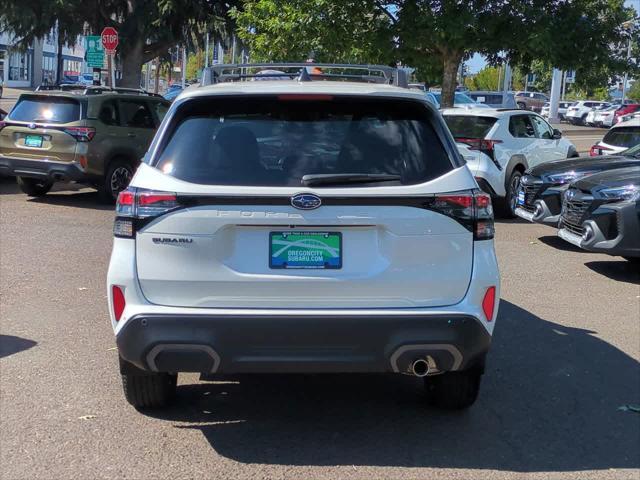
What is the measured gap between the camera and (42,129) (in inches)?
510

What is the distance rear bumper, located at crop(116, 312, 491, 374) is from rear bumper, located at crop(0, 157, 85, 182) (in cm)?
932

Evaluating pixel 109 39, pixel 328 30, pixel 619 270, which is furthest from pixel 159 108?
pixel 619 270

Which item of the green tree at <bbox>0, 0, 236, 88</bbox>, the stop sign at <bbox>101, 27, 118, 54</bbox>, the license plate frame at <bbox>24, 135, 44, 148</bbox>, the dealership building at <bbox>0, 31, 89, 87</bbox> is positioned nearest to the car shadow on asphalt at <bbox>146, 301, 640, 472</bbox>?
the license plate frame at <bbox>24, 135, 44, 148</bbox>

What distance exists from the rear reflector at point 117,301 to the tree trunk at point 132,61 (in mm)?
21646

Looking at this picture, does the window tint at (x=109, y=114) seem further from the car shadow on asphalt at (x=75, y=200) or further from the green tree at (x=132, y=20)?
the green tree at (x=132, y=20)

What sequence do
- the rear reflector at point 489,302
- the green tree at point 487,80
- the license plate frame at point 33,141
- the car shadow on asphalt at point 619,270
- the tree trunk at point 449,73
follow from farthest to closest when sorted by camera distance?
the green tree at point 487,80, the tree trunk at point 449,73, the license plate frame at point 33,141, the car shadow on asphalt at point 619,270, the rear reflector at point 489,302

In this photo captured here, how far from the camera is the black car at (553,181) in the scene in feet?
34.9

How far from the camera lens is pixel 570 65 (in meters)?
17.6

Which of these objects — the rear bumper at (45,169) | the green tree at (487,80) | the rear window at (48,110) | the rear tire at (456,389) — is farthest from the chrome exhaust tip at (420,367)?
the green tree at (487,80)

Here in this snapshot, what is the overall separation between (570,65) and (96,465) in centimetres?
1564

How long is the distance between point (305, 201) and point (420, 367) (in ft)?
3.29

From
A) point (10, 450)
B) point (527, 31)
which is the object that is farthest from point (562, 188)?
point (10, 450)

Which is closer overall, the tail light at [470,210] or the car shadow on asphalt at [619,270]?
the tail light at [470,210]

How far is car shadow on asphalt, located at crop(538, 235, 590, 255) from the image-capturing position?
1074cm
